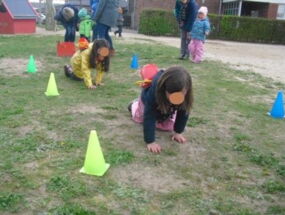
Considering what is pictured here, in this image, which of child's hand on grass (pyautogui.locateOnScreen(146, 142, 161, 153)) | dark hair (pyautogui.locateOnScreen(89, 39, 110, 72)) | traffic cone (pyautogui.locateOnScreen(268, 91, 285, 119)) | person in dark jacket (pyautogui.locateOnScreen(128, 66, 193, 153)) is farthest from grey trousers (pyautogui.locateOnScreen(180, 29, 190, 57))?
child's hand on grass (pyautogui.locateOnScreen(146, 142, 161, 153))

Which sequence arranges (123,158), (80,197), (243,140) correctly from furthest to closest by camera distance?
(243,140) → (123,158) → (80,197)

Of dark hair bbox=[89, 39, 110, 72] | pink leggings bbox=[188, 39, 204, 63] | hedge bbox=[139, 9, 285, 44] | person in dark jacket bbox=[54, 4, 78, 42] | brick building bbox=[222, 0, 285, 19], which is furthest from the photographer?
brick building bbox=[222, 0, 285, 19]

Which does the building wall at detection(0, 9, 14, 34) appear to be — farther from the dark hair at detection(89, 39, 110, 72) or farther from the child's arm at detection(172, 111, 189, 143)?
the child's arm at detection(172, 111, 189, 143)

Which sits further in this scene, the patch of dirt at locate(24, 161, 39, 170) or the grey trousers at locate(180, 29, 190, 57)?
the grey trousers at locate(180, 29, 190, 57)

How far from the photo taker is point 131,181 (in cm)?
310

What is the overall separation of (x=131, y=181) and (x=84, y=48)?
3.60 m

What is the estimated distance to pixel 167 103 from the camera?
138 inches

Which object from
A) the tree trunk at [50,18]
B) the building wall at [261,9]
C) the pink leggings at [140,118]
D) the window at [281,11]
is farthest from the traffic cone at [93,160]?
the window at [281,11]

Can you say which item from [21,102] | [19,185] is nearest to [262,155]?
[19,185]

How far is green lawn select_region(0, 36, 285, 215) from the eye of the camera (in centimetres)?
279

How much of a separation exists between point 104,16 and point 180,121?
6.00 meters

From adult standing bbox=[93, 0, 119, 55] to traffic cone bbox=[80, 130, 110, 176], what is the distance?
6.37 meters

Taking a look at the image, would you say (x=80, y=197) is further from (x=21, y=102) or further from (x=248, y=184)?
(x=21, y=102)

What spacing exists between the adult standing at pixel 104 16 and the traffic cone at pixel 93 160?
6369 millimetres
